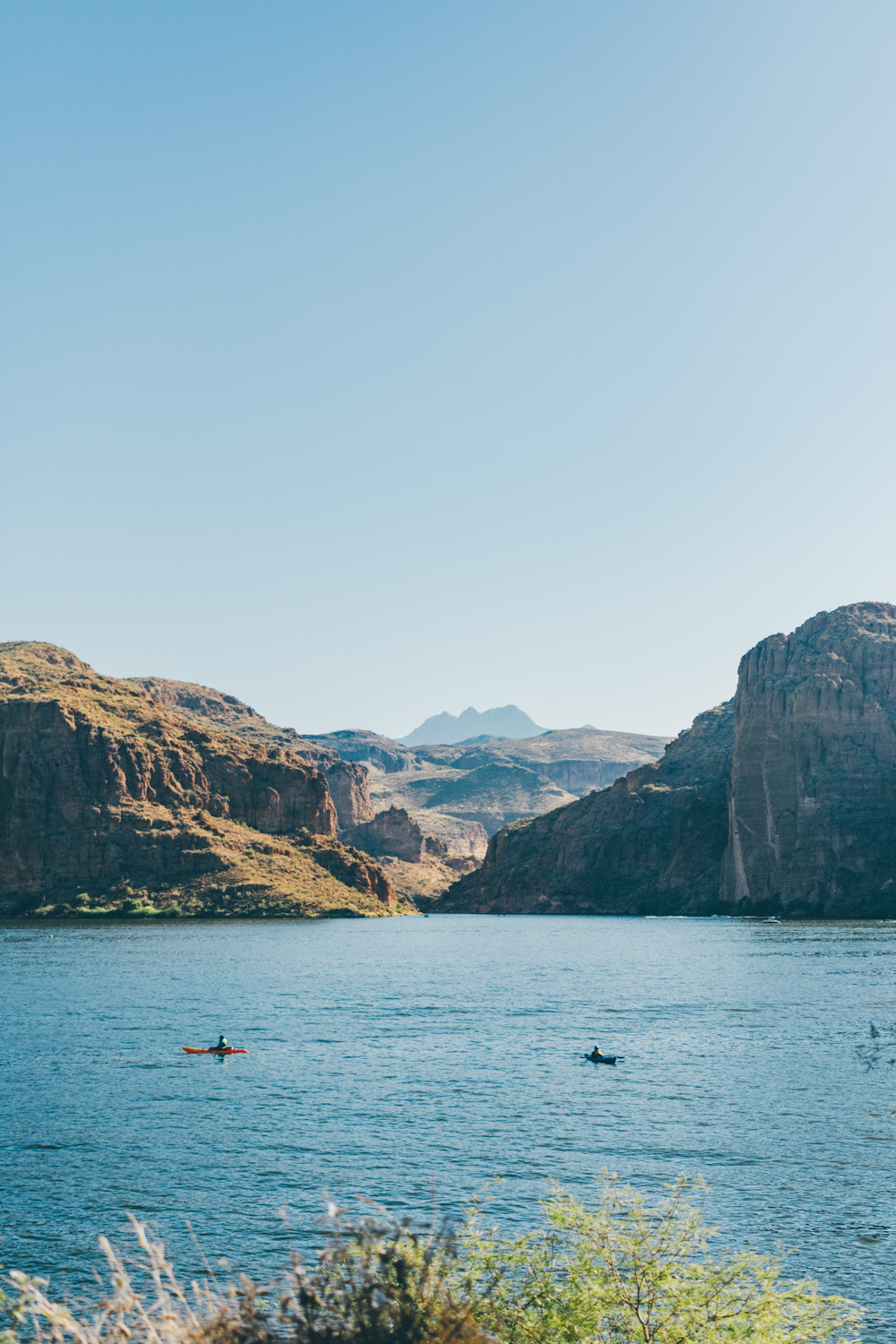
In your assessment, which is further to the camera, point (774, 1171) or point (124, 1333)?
point (774, 1171)

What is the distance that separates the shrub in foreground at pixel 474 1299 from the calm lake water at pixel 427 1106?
9.58ft

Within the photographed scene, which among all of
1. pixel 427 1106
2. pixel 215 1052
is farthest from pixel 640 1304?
pixel 215 1052

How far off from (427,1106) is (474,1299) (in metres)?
30.9

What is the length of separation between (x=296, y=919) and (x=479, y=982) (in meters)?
107

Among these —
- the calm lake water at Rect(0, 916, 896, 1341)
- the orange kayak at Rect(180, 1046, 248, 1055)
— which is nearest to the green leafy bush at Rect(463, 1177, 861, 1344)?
the calm lake water at Rect(0, 916, 896, 1341)

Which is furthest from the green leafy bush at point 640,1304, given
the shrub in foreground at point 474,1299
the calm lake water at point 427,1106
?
the calm lake water at point 427,1106

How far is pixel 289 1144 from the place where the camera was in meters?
38.1

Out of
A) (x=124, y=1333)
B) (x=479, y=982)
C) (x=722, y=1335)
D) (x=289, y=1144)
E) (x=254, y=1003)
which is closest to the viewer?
(x=124, y=1333)

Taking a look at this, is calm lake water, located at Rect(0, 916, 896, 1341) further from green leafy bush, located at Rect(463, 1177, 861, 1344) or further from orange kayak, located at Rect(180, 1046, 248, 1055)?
green leafy bush, located at Rect(463, 1177, 861, 1344)

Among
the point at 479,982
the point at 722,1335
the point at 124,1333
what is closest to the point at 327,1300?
the point at 124,1333

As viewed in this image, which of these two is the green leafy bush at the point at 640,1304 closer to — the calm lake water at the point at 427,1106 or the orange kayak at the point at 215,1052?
the calm lake water at the point at 427,1106

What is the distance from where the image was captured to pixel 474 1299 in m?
14.2

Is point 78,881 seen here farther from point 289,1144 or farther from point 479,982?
point 289,1144

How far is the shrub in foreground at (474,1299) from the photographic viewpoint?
33.1 feet
